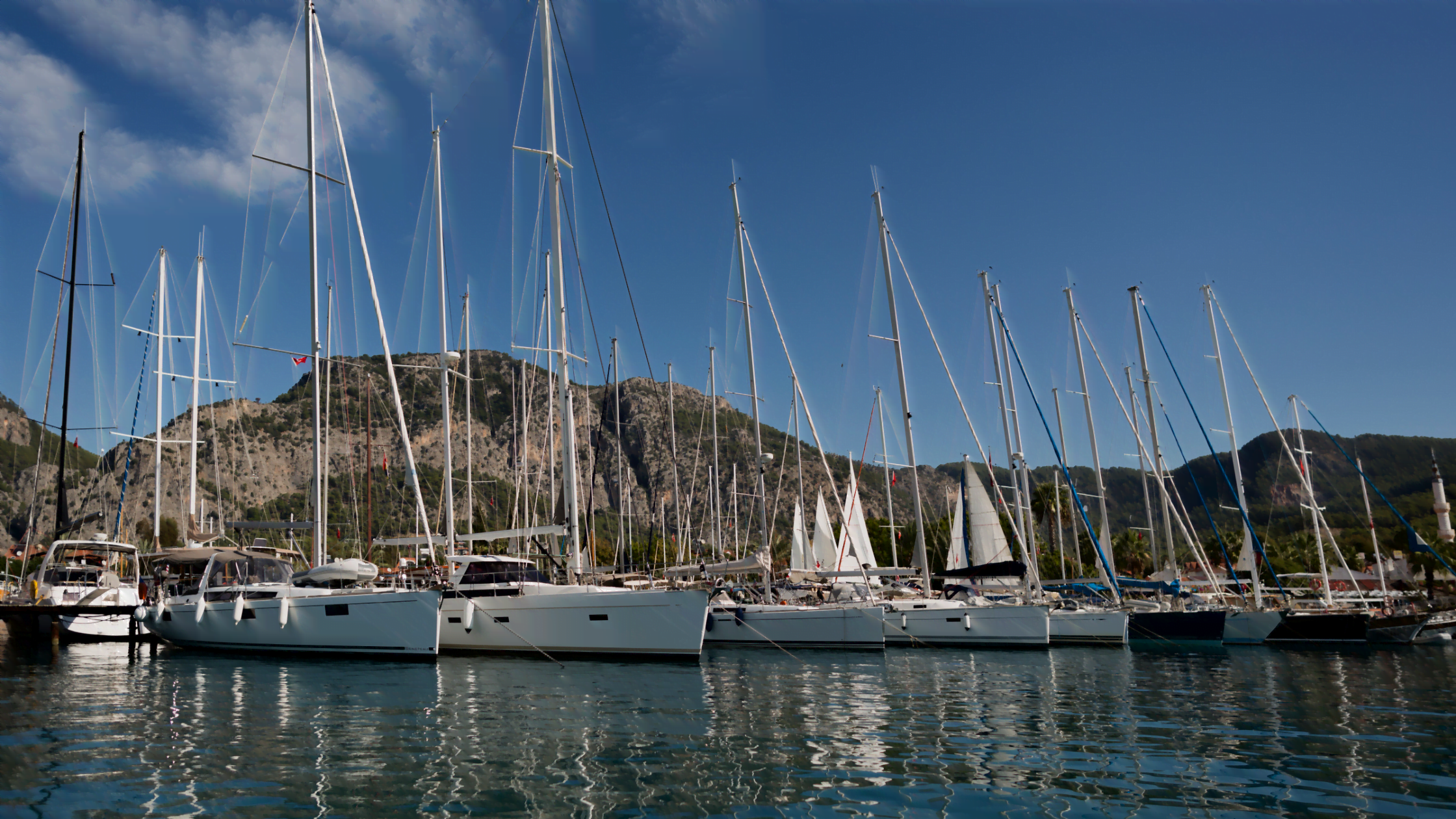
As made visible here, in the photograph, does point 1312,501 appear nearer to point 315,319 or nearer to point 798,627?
point 798,627

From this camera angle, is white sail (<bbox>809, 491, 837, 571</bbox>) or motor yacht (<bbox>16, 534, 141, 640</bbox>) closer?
motor yacht (<bbox>16, 534, 141, 640</bbox>)

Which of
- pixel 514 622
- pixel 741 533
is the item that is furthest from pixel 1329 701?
pixel 741 533

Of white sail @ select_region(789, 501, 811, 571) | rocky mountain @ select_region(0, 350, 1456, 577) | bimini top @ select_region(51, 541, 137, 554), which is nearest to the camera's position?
bimini top @ select_region(51, 541, 137, 554)

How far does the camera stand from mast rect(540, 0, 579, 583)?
910 inches

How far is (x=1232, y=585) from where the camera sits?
44688mm

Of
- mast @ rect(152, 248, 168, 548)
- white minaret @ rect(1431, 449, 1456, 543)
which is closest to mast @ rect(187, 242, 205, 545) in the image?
mast @ rect(152, 248, 168, 548)

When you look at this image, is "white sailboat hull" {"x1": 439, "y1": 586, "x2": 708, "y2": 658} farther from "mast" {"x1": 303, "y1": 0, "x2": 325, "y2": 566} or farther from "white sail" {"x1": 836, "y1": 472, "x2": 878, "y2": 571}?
"white sail" {"x1": 836, "y1": 472, "x2": 878, "y2": 571}

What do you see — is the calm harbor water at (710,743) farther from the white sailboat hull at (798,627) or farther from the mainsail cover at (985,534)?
the mainsail cover at (985,534)

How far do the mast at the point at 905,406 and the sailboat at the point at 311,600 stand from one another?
17436mm

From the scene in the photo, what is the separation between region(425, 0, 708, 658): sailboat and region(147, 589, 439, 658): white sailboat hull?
2128 mm

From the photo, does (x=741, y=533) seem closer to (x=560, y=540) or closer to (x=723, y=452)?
(x=723, y=452)

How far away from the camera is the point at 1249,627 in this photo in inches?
1267

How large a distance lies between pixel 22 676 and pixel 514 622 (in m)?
11.0

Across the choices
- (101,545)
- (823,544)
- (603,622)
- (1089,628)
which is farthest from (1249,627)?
(101,545)
